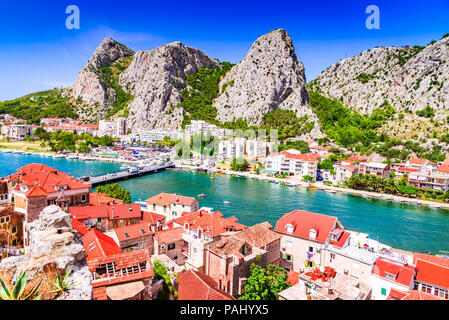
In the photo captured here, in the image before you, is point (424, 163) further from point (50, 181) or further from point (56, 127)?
point (56, 127)

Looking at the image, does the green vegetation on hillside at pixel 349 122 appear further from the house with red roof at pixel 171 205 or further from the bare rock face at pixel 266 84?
the house with red roof at pixel 171 205

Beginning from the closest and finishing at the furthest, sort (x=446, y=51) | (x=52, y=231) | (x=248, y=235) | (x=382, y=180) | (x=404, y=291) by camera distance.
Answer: (x=52, y=231) → (x=404, y=291) → (x=248, y=235) → (x=382, y=180) → (x=446, y=51)

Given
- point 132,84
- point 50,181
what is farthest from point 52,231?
point 132,84

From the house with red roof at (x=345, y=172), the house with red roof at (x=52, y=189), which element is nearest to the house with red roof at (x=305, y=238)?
the house with red roof at (x=52, y=189)

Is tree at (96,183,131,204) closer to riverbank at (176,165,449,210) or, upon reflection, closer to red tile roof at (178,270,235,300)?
red tile roof at (178,270,235,300)

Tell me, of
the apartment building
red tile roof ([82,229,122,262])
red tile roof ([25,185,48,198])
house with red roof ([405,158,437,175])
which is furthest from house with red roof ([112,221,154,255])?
house with red roof ([405,158,437,175])

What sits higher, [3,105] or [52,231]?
[3,105]
